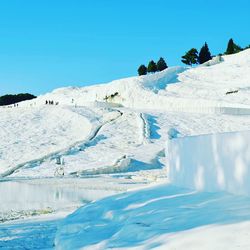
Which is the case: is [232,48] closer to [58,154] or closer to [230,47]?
[230,47]

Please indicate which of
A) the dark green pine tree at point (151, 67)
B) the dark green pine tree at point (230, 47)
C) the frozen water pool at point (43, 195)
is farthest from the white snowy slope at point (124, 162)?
the dark green pine tree at point (230, 47)

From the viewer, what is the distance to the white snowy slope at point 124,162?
5719 millimetres

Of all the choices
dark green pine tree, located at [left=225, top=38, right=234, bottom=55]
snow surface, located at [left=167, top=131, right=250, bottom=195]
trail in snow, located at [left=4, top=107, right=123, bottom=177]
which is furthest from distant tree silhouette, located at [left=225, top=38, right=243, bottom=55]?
snow surface, located at [left=167, top=131, right=250, bottom=195]

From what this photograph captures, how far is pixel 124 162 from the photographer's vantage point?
2006cm

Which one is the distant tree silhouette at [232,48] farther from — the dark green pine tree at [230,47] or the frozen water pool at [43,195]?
the frozen water pool at [43,195]

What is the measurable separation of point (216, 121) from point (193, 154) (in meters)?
20.4

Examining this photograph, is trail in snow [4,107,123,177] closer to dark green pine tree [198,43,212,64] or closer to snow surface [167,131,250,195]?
snow surface [167,131,250,195]

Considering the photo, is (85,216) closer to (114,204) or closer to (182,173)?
(114,204)

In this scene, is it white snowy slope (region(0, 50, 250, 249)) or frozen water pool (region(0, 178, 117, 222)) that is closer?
white snowy slope (region(0, 50, 250, 249))

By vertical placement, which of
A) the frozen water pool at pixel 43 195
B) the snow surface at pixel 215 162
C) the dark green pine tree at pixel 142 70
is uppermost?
the dark green pine tree at pixel 142 70

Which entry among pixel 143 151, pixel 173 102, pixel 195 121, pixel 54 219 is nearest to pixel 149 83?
pixel 173 102

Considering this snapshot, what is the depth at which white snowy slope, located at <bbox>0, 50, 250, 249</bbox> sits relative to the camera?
572 centimetres

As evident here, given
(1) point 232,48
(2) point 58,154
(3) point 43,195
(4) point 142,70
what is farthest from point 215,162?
(1) point 232,48

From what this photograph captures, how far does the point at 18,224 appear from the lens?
8.81m
